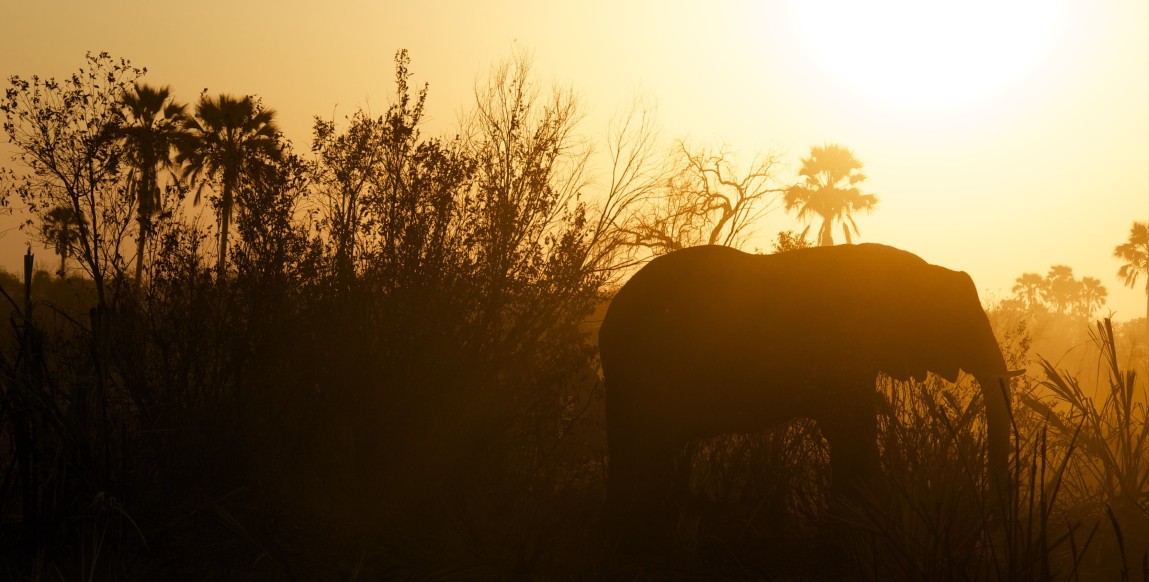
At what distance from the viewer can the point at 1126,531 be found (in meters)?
6.55

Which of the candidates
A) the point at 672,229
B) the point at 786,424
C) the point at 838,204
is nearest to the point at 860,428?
the point at 786,424

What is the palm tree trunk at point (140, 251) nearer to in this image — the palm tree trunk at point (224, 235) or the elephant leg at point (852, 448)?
the palm tree trunk at point (224, 235)

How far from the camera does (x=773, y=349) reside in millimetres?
6883

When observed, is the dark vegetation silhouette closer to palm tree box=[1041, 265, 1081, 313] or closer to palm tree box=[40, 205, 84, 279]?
palm tree box=[40, 205, 84, 279]

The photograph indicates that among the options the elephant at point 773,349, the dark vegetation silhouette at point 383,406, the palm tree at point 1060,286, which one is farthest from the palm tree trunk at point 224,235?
the palm tree at point 1060,286

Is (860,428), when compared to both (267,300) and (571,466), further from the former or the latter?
(267,300)

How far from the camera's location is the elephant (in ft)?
21.7

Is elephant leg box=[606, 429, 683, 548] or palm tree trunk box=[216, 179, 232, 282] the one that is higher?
palm tree trunk box=[216, 179, 232, 282]

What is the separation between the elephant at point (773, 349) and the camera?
6605mm

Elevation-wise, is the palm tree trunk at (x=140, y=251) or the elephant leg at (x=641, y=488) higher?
the palm tree trunk at (x=140, y=251)

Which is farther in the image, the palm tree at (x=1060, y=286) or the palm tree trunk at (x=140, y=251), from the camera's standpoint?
the palm tree at (x=1060, y=286)

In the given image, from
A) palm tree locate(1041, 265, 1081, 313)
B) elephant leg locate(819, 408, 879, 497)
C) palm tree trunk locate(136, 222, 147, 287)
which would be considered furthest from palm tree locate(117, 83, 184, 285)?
palm tree locate(1041, 265, 1081, 313)

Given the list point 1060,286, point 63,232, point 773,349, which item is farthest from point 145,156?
point 1060,286

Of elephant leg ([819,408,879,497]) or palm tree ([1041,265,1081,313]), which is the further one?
palm tree ([1041,265,1081,313])
